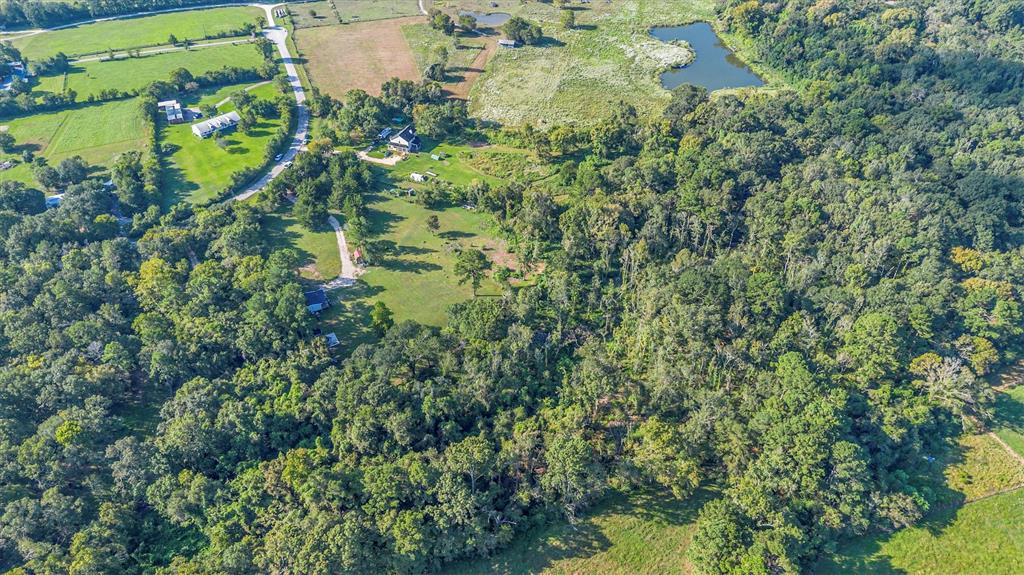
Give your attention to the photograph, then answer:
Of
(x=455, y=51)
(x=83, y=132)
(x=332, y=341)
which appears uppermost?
(x=455, y=51)

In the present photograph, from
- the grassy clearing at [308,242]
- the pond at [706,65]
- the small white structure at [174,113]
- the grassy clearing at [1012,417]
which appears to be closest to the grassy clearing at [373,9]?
the small white structure at [174,113]

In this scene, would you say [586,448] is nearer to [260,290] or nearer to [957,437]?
[957,437]

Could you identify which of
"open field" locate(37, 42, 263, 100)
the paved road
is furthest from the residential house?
"open field" locate(37, 42, 263, 100)

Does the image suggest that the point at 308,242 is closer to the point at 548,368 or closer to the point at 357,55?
the point at 548,368

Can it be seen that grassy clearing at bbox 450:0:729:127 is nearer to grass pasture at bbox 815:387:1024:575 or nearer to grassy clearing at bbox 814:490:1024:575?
grass pasture at bbox 815:387:1024:575

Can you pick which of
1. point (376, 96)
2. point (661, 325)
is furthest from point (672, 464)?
point (376, 96)

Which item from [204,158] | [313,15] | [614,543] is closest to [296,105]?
[204,158]
